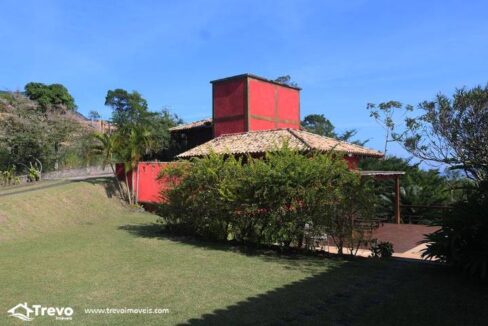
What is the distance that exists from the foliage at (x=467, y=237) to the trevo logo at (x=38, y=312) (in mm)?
5953

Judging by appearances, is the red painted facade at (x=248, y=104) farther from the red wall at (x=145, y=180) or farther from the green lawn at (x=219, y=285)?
the green lawn at (x=219, y=285)

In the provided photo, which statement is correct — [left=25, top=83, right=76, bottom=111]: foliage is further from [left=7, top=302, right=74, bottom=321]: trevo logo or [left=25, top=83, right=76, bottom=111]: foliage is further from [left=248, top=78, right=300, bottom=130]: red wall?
[left=7, top=302, right=74, bottom=321]: trevo logo

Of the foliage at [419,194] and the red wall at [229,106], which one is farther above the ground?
the red wall at [229,106]

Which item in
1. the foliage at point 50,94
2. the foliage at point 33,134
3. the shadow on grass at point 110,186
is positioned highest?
the foliage at point 50,94

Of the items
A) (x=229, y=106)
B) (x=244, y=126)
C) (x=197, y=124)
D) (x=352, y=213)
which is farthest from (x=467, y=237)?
(x=197, y=124)

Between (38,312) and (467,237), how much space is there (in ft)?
21.9

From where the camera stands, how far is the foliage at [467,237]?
690 cm

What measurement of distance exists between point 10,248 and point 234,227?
5280 millimetres

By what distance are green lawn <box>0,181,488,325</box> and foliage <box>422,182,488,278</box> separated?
1.10 feet

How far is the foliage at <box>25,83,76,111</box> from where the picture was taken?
1499 inches

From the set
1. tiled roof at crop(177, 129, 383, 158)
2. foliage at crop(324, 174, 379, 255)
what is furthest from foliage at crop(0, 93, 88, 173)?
foliage at crop(324, 174, 379, 255)

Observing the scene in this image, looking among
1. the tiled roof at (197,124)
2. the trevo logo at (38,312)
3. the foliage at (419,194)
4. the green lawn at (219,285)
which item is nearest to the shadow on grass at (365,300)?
the green lawn at (219,285)

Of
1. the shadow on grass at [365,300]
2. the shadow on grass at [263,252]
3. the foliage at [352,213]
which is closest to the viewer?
the shadow on grass at [365,300]

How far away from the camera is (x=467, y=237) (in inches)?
288
